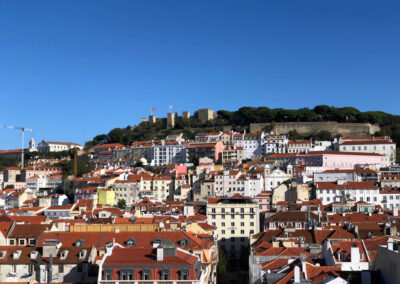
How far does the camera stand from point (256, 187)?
91062 millimetres

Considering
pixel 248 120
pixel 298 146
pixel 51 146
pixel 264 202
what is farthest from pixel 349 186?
pixel 51 146

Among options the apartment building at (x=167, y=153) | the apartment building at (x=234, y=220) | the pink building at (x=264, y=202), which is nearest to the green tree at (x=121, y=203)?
the pink building at (x=264, y=202)

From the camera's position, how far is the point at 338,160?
354 feet

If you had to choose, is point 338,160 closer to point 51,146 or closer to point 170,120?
point 170,120

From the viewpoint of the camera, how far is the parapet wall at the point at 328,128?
135250 mm

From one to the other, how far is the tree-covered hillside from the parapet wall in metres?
2.47

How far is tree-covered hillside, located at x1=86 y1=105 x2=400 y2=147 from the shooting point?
13825cm

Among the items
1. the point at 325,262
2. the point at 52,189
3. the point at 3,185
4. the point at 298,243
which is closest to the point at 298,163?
the point at 52,189

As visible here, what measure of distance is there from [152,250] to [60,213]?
3977cm

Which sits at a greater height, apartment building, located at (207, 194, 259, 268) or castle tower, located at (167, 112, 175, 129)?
castle tower, located at (167, 112, 175, 129)

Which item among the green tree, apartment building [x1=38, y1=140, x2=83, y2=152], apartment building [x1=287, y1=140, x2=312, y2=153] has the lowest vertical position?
the green tree

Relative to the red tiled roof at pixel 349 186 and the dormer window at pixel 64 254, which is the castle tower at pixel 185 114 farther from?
the dormer window at pixel 64 254

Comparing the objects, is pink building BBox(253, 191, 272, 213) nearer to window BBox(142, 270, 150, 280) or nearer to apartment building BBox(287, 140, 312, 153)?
apartment building BBox(287, 140, 312, 153)

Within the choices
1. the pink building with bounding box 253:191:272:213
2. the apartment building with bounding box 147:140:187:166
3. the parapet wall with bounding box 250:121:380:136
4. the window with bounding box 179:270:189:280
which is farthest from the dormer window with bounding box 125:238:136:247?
the parapet wall with bounding box 250:121:380:136
